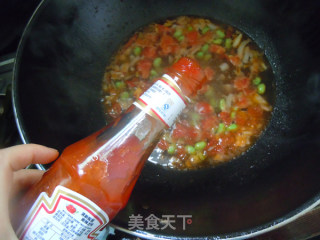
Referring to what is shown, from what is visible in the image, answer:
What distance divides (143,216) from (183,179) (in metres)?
0.33

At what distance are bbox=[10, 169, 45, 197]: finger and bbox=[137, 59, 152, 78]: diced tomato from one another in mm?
813

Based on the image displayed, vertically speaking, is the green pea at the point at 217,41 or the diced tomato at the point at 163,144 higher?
the green pea at the point at 217,41

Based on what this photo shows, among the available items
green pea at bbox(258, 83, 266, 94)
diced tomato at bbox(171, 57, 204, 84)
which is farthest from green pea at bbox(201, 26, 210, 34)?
diced tomato at bbox(171, 57, 204, 84)

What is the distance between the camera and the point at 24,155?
975 mm

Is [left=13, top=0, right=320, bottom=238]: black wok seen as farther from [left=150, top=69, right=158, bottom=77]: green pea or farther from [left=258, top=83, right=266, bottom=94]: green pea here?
[left=150, top=69, right=158, bottom=77]: green pea

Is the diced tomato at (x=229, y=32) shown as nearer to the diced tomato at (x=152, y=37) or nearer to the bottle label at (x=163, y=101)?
the diced tomato at (x=152, y=37)

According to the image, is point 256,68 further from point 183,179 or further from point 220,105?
point 183,179

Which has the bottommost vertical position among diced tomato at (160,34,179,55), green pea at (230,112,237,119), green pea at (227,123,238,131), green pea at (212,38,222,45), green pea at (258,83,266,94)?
green pea at (227,123,238,131)

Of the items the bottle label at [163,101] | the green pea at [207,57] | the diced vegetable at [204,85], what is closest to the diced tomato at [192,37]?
the diced vegetable at [204,85]

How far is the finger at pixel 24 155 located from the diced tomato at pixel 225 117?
883mm

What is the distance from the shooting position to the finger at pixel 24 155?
2.99ft

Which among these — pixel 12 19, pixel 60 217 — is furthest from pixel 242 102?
pixel 12 19

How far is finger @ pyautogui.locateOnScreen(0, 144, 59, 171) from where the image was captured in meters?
0.91

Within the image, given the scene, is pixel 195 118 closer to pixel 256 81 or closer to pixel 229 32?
pixel 256 81
